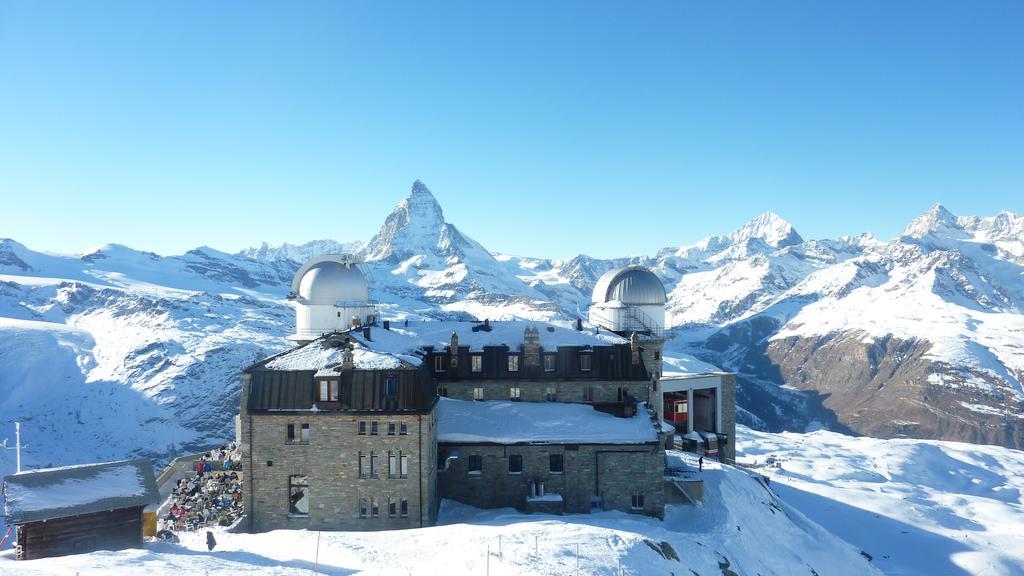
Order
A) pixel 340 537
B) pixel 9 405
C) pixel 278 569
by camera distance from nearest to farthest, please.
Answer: pixel 278 569 → pixel 340 537 → pixel 9 405

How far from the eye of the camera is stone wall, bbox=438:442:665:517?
152 ft

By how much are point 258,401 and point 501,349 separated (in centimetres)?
1841

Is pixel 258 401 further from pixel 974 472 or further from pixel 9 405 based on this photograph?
pixel 9 405

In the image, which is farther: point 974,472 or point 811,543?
point 974,472

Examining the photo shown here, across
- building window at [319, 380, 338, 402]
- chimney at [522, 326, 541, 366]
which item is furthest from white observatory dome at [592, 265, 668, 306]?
building window at [319, 380, 338, 402]

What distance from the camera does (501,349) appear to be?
174ft

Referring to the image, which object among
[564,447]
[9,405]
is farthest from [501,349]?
[9,405]

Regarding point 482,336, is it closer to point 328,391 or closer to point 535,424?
point 535,424

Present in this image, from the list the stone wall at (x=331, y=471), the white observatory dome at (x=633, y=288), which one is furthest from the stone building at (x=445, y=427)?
the white observatory dome at (x=633, y=288)

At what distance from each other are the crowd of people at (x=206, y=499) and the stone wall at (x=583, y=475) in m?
17.5

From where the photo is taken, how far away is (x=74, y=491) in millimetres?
34469

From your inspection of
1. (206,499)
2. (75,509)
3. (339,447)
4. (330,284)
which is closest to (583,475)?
(339,447)

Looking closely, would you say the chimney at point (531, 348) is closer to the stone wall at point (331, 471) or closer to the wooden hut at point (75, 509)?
the stone wall at point (331, 471)

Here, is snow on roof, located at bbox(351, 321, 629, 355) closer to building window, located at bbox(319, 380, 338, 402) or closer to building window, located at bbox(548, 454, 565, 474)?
building window, located at bbox(319, 380, 338, 402)
